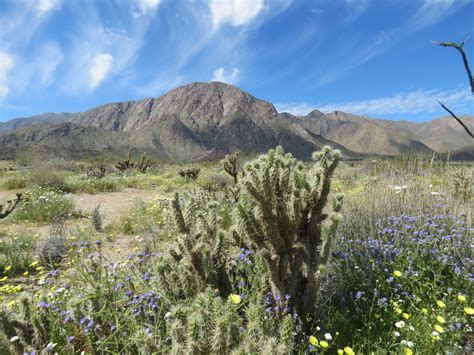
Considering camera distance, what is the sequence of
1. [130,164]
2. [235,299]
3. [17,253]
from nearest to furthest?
[235,299] → [17,253] → [130,164]

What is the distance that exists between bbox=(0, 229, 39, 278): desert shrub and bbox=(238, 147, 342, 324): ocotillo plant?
3.93 meters

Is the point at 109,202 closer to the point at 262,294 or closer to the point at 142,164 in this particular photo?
the point at 262,294

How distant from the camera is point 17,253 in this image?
4.86 metres

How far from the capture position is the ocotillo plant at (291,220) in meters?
2.27

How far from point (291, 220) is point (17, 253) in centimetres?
485

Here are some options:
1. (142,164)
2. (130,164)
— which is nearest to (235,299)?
(130,164)

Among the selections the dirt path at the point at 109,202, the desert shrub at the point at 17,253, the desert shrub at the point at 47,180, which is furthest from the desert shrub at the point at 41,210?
the desert shrub at the point at 47,180

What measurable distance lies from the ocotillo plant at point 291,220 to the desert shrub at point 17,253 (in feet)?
12.9

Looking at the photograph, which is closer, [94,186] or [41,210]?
[41,210]

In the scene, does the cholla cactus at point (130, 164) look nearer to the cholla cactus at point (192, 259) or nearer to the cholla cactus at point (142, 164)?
the cholla cactus at point (142, 164)

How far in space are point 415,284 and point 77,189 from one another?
540 inches

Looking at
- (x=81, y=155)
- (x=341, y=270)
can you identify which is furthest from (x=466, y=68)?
(x=81, y=155)

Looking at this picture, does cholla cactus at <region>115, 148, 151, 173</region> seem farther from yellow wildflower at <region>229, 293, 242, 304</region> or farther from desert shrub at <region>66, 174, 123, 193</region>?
yellow wildflower at <region>229, 293, 242, 304</region>

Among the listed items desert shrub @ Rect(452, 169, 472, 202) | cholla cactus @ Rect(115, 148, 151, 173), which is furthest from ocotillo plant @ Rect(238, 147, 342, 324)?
cholla cactus @ Rect(115, 148, 151, 173)
